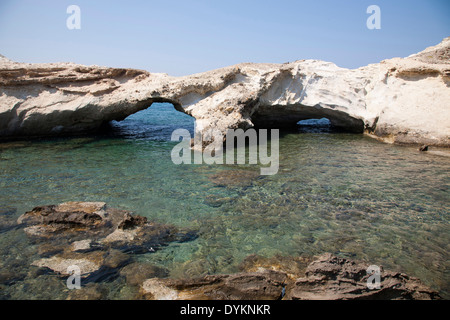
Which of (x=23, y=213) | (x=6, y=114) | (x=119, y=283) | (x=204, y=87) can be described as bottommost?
(x=119, y=283)

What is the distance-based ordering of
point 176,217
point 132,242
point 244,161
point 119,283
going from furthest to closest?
1. point 244,161
2. point 176,217
3. point 132,242
4. point 119,283

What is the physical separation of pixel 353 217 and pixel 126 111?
12893 millimetres

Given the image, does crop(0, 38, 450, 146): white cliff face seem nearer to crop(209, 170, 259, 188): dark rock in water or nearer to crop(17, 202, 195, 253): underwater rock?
crop(209, 170, 259, 188): dark rock in water

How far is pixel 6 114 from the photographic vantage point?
14.2 m

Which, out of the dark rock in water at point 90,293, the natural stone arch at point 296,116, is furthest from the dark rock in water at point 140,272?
the natural stone arch at point 296,116

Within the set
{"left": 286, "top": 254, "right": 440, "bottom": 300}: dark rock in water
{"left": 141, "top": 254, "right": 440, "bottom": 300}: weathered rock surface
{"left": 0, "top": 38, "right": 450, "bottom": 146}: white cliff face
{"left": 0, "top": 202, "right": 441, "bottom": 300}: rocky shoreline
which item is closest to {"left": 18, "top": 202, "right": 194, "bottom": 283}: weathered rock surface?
{"left": 0, "top": 202, "right": 441, "bottom": 300}: rocky shoreline

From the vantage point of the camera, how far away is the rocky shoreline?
4.16m

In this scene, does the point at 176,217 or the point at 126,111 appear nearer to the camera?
the point at 176,217

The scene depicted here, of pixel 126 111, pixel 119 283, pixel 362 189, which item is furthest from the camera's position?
pixel 126 111

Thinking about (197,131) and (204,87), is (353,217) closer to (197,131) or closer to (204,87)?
(197,131)

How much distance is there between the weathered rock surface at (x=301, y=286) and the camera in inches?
159

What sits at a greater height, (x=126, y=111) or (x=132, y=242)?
(x=126, y=111)

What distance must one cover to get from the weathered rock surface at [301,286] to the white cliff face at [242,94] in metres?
9.52
